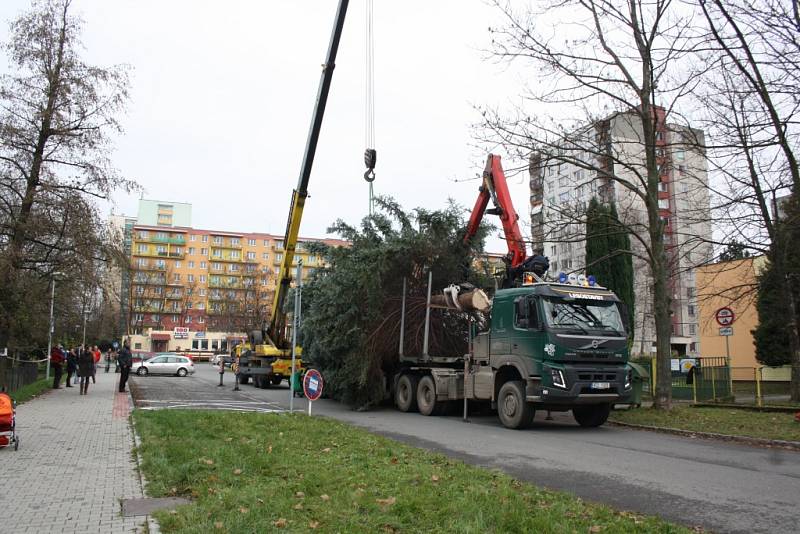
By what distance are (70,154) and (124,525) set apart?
64.4 ft

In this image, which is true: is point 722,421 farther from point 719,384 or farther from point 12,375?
point 12,375

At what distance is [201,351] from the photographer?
9781 centimetres

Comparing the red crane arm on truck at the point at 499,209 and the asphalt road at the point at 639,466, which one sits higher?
the red crane arm on truck at the point at 499,209

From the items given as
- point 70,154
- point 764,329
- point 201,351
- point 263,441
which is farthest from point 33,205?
point 201,351

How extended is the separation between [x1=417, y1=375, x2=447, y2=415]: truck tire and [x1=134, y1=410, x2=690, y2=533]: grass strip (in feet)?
19.8

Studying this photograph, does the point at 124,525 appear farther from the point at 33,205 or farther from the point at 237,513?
the point at 33,205

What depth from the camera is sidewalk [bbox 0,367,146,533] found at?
567cm

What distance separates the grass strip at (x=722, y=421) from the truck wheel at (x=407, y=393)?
4966 mm

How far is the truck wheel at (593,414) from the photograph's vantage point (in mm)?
13938

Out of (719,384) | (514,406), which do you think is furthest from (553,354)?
(719,384)

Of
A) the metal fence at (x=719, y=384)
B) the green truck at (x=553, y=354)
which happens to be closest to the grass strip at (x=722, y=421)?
the green truck at (x=553, y=354)

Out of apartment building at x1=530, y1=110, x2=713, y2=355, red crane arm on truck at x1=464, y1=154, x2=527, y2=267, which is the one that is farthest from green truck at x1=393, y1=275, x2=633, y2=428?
apartment building at x1=530, y1=110, x2=713, y2=355

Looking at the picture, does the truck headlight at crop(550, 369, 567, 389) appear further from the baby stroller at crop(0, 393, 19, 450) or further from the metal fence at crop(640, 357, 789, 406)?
the baby stroller at crop(0, 393, 19, 450)

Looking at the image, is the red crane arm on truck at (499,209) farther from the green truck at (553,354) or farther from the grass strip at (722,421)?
the grass strip at (722,421)
